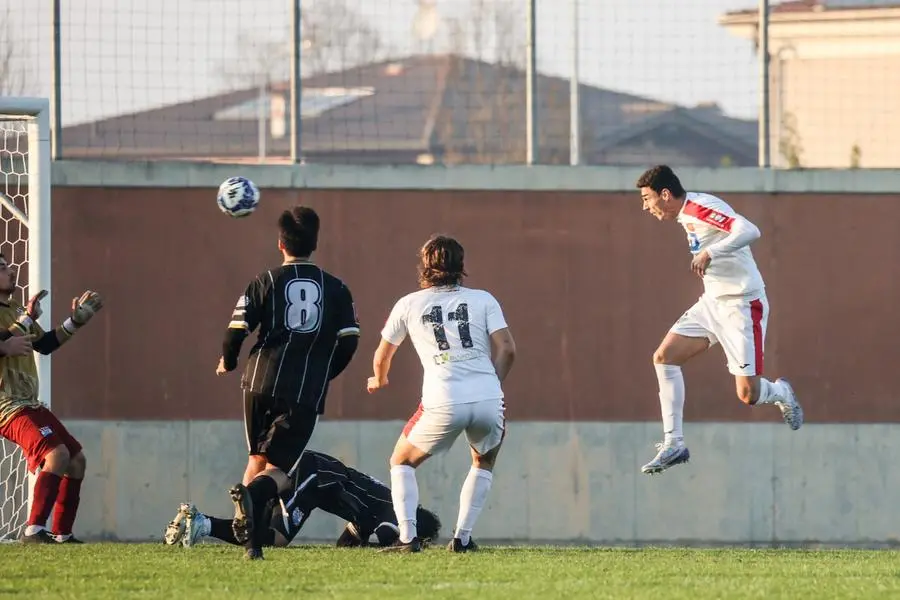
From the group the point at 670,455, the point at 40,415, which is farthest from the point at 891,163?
the point at 40,415

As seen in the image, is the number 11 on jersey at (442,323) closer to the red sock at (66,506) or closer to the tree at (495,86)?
the red sock at (66,506)

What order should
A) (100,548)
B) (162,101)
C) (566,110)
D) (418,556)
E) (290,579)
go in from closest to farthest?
1. (290,579)
2. (418,556)
3. (100,548)
4. (162,101)
5. (566,110)

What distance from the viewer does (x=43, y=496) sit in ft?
34.8

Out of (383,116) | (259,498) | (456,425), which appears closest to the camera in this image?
(259,498)

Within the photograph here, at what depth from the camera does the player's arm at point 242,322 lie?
30.6 ft

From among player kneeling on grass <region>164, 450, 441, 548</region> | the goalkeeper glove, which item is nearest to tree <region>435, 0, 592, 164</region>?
player kneeling on grass <region>164, 450, 441, 548</region>

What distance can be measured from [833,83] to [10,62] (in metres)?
7.12

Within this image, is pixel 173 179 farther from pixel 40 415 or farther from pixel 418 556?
pixel 418 556

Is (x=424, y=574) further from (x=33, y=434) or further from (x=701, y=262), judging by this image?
(x=33, y=434)

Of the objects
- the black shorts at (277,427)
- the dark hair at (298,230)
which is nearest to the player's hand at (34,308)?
the black shorts at (277,427)

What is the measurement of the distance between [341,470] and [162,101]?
4.21m

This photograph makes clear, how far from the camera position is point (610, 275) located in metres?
14.1

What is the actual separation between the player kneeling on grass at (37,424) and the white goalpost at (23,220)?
0.84 meters

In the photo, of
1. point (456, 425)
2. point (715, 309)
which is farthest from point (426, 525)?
point (715, 309)
